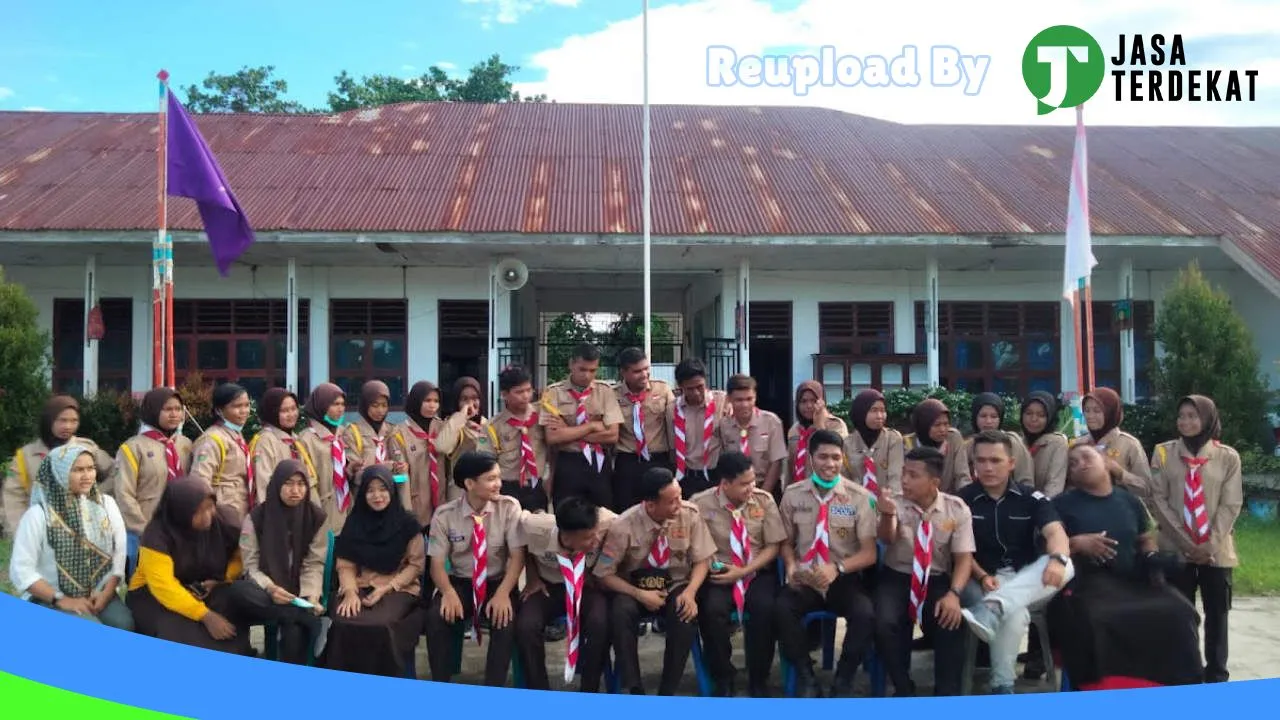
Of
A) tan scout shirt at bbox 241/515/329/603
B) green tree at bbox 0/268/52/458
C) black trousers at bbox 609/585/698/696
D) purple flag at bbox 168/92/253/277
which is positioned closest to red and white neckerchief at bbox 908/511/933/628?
black trousers at bbox 609/585/698/696

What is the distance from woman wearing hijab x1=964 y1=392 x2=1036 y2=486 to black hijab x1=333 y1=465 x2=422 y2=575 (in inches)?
113

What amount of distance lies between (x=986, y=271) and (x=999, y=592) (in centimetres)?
893

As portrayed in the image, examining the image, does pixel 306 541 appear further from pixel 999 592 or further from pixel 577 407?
pixel 999 592

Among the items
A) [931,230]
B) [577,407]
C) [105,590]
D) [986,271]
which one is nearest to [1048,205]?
[986,271]

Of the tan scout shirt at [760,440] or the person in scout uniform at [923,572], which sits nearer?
the person in scout uniform at [923,572]

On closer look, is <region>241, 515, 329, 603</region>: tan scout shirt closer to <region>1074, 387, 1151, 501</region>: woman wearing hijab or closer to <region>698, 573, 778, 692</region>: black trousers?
<region>698, 573, 778, 692</region>: black trousers

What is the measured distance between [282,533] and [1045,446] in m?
3.80

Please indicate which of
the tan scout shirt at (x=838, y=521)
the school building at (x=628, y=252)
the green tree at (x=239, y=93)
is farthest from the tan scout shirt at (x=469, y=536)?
the green tree at (x=239, y=93)

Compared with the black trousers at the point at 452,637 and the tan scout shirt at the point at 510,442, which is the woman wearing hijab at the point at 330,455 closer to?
the tan scout shirt at the point at 510,442

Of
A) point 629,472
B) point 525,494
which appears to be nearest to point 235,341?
point 525,494

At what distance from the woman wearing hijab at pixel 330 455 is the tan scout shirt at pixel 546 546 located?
134 centimetres

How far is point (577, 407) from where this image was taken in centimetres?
507

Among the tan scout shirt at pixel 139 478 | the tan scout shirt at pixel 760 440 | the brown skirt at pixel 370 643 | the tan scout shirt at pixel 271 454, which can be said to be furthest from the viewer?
the tan scout shirt at pixel 760 440

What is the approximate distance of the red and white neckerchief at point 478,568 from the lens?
4.05 m
